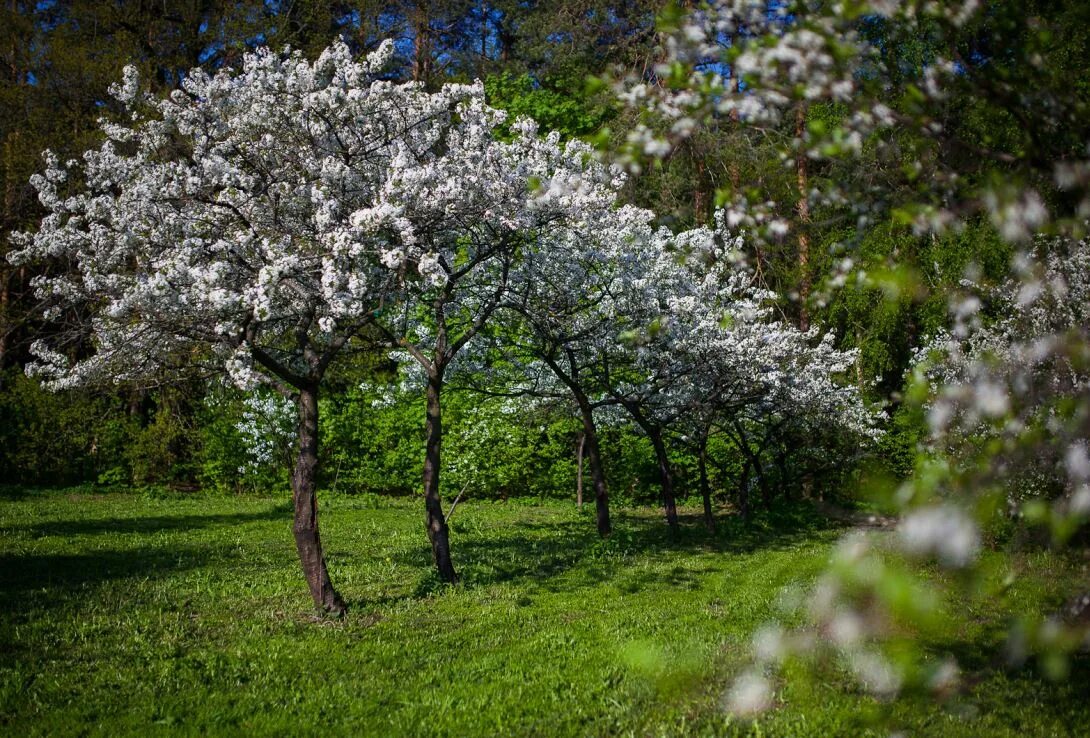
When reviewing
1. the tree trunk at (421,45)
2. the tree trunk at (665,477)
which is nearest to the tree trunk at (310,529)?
the tree trunk at (665,477)

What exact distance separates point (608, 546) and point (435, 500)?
3.84m

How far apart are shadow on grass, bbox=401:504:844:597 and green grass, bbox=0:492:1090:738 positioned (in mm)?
73

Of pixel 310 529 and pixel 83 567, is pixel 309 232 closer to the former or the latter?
pixel 310 529

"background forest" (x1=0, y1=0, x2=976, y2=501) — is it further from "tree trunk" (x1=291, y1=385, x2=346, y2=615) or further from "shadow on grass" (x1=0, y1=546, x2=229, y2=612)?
"tree trunk" (x1=291, y1=385, x2=346, y2=615)

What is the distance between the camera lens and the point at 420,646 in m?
7.03

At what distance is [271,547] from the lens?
40.5ft

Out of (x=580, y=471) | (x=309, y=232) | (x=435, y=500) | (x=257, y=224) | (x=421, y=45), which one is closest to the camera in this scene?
(x=309, y=232)

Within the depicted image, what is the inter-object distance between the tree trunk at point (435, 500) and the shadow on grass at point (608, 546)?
0.22 meters

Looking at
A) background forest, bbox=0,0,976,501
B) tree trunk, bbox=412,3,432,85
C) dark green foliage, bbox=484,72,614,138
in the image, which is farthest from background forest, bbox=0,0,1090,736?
tree trunk, bbox=412,3,432,85

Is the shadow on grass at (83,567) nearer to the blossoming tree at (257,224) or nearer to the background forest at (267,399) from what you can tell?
the blossoming tree at (257,224)

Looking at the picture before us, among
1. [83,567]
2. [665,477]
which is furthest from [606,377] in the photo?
[83,567]

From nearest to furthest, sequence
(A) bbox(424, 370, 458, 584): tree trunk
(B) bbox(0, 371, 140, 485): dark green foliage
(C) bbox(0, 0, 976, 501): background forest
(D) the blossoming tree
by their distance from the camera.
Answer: (D) the blossoming tree
(A) bbox(424, 370, 458, 584): tree trunk
(C) bbox(0, 0, 976, 501): background forest
(B) bbox(0, 371, 140, 485): dark green foliage

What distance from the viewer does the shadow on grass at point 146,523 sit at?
43.5ft

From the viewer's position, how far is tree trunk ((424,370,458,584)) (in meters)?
9.59
